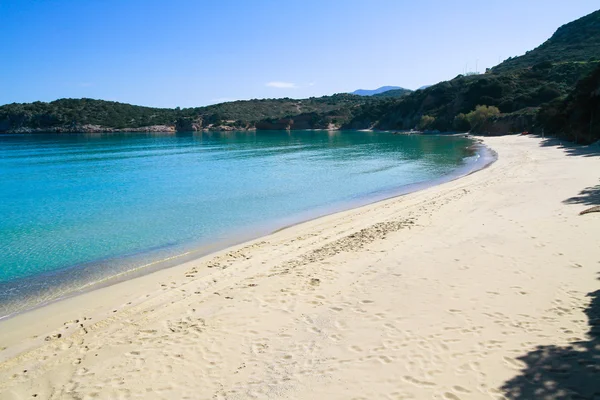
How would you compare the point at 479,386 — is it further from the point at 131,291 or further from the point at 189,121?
the point at 189,121

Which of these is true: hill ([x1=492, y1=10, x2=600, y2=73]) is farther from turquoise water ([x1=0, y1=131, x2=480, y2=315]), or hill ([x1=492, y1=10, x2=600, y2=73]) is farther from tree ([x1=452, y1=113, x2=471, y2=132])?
turquoise water ([x1=0, y1=131, x2=480, y2=315])

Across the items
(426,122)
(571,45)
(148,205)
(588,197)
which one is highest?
(571,45)

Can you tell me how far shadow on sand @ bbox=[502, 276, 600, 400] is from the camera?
426 centimetres

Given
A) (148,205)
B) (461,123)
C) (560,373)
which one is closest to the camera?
Answer: (560,373)

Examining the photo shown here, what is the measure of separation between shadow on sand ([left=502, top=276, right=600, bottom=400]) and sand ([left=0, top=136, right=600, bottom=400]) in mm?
20

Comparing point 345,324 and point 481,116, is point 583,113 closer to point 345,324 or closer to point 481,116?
point 345,324

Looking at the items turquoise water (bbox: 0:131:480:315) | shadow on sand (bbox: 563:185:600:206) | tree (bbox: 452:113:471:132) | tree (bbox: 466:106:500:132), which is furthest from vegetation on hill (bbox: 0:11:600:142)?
shadow on sand (bbox: 563:185:600:206)

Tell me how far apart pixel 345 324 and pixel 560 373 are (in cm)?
303

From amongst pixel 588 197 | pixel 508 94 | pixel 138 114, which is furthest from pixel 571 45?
pixel 138 114

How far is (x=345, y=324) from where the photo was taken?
260 inches

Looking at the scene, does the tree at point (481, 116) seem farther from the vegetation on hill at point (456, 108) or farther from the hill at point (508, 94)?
the hill at point (508, 94)

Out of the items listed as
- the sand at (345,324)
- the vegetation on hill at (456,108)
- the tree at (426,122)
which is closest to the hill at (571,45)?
the vegetation on hill at (456,108)

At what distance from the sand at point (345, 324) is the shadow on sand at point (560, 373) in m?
0.02

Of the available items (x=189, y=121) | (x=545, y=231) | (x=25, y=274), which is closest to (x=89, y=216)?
(x=25, y=274)
